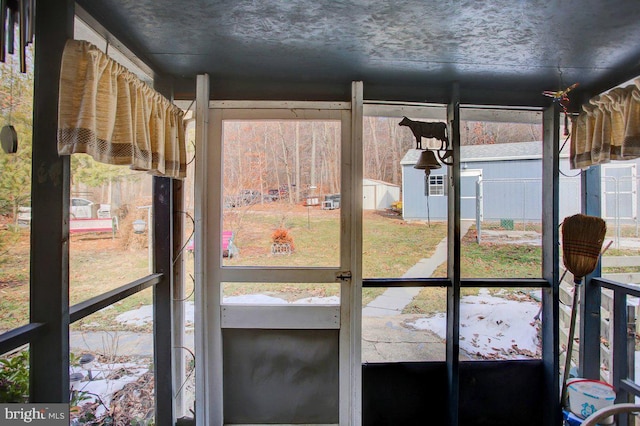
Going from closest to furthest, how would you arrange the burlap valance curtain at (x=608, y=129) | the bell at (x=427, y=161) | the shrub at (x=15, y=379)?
the shrub at (x=15, y=379) → the burlap valance curtain at (x=608, y=129) → the bell at (x=427, y=161)

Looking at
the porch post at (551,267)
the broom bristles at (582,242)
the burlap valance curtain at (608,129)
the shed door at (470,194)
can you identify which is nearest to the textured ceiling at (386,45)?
the burlap valance curtain at (608,129)

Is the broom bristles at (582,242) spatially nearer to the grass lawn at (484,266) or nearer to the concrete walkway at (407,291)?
the grass lawn at (484,266)

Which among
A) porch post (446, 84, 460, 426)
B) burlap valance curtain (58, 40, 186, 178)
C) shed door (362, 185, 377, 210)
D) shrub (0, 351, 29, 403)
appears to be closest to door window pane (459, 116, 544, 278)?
porch post (446, 84, 460, 426)

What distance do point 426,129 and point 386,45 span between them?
0.69 meters

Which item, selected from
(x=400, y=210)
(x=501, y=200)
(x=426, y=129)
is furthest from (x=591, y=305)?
(x=426, y=129)

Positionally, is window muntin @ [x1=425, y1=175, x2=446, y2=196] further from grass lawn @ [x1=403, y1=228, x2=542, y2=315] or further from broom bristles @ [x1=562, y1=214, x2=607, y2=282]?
broom bristles @ [x1=562, y1=214, x2=607, y2=282]

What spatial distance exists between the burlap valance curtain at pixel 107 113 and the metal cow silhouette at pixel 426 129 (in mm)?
1519

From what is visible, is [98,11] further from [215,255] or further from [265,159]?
[215,255]

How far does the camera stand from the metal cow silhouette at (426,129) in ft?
6.93

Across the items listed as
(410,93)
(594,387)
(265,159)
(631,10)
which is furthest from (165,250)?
(594,387)

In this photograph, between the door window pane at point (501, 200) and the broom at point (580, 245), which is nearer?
the broom at point (580, 245)

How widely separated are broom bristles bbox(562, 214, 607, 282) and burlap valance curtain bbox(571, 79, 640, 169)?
0.38 meters

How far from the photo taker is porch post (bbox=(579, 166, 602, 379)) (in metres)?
2.21

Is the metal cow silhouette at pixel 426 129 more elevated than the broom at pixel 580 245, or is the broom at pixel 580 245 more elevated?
the metal cow silhouette at pixel 426 129
